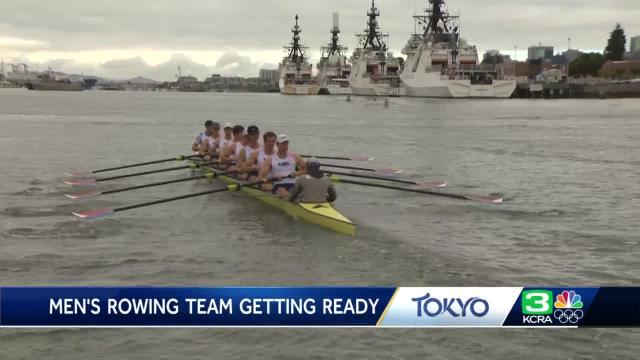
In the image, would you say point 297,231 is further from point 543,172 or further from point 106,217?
point 543,172

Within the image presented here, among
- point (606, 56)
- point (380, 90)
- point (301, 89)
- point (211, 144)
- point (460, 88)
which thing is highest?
point (606, 56)

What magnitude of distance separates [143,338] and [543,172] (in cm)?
1938

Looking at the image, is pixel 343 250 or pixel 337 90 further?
pixel 337 90

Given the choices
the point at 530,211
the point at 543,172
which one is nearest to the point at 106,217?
the point at 530,211

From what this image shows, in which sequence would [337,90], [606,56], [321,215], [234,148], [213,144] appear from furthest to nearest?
1. [337,90]
2. [606,56]
3. [213,144]
4. [234,148]
5. [321,215]

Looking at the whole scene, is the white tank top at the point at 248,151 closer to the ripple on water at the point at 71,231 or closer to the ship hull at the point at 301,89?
the ripple on water at the point at 71,231

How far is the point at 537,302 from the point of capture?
6.03 m

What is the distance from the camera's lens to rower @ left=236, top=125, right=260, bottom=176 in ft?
54.5

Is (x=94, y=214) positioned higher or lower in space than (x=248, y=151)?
lower

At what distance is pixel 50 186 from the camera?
20328 mm

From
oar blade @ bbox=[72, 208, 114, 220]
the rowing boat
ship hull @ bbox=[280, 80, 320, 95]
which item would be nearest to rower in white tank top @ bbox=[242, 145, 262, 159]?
the rowing boat

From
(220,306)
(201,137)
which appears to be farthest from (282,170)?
(201,137)

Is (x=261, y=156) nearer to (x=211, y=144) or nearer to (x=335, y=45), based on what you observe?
(x=211, y=144)

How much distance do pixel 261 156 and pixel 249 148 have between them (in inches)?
65.8
